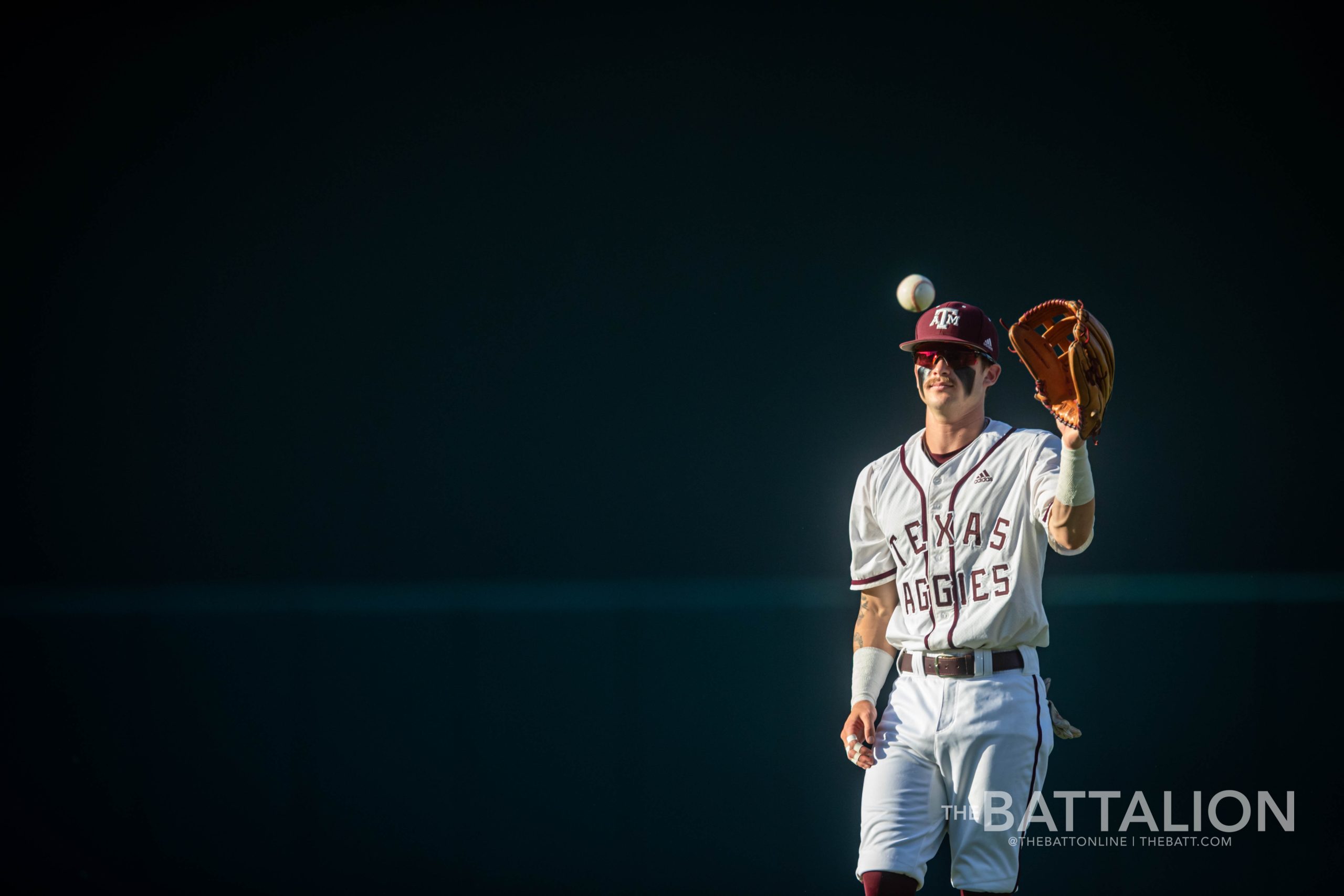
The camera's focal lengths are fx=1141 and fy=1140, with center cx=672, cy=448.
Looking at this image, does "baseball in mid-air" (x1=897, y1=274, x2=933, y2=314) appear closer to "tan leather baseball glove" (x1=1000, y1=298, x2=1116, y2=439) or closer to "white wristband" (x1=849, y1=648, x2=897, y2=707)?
"tan leather baseball glove" (x1=1000, y1=298, x2=1116, y2=439)

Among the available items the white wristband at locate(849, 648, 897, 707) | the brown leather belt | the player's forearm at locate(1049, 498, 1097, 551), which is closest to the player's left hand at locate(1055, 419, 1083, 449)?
the player's forearm at locate(1049, 498, 1097, 551)

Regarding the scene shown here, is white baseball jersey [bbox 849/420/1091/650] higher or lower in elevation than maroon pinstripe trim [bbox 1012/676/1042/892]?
higher

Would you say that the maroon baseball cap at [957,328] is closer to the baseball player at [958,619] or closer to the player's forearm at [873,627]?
the baseball player at [958,619]

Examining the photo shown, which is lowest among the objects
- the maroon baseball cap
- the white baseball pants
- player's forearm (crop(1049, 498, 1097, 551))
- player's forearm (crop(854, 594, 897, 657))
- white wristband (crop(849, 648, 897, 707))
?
the white baseball pants

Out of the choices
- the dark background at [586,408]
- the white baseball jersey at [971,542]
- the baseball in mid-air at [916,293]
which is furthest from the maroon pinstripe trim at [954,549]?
the dark background at [586,408]

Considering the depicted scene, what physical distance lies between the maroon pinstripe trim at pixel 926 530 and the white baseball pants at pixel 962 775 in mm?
125

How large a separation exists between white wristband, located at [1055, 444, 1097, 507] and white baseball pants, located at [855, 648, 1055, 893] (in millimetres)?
479

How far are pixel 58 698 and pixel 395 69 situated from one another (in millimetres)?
2849

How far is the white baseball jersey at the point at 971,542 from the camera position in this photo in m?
2.76

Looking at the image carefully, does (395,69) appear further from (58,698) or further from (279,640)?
(58,698)

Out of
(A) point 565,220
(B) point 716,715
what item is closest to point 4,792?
(B) point 716,715

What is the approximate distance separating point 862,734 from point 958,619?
1.25ft

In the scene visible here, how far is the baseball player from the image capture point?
2658 mm

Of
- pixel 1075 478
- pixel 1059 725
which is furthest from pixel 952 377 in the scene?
pixel 1059 725
